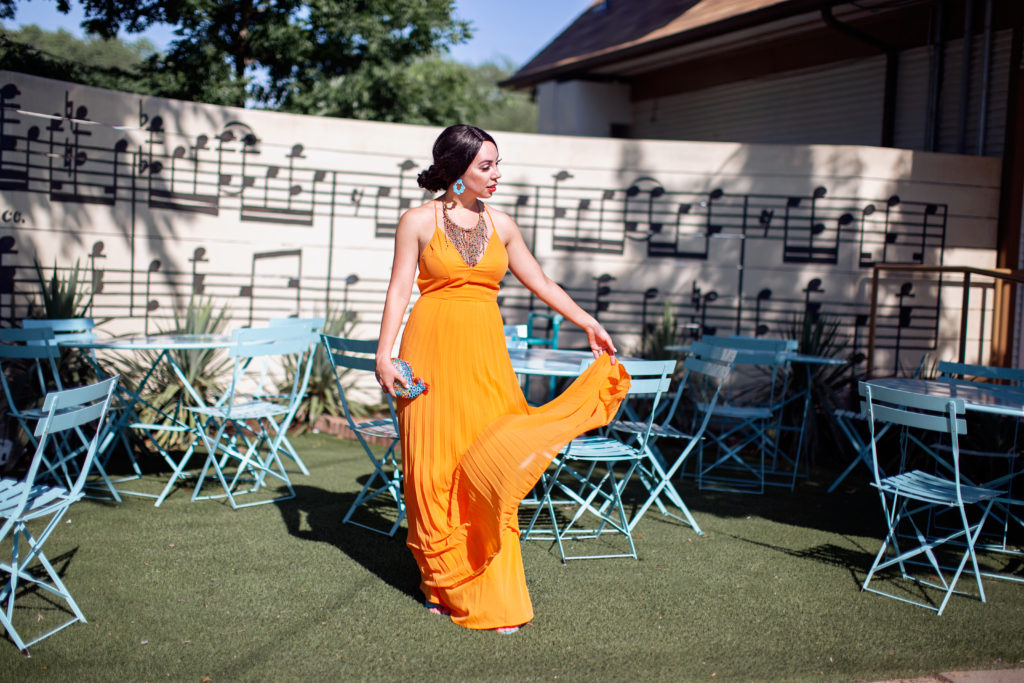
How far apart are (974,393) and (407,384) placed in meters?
3.10

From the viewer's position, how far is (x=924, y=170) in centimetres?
824

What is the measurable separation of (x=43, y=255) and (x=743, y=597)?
5.81m

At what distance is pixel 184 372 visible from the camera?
6746 millimetres

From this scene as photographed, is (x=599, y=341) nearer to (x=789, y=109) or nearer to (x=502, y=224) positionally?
(x=502, y=224)

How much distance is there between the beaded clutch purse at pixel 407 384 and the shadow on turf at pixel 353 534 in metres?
0.95

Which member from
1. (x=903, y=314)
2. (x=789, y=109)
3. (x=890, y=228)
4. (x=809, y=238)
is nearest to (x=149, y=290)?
(x=809, y=238)

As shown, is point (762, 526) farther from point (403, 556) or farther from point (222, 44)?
point (222, 44)

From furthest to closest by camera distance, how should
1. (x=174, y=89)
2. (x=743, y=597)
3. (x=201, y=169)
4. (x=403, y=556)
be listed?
(x=174, y=89) < (x=201, y=169) < (x=403, y=556) < (x=743, y=597)

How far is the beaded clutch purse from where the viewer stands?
11.1 ft

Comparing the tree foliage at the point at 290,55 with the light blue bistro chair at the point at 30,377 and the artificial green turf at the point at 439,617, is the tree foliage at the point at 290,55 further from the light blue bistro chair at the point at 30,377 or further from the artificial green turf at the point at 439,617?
the artificial green turf at the point at 439,617

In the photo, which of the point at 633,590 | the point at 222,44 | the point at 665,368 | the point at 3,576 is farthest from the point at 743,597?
the point at 222,44

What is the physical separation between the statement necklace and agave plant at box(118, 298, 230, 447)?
3322mm

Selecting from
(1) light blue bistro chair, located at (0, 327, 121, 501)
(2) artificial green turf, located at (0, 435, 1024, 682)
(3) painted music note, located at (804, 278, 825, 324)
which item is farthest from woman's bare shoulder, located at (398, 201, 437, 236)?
(3) painted music note, located at (804, 278, 825, 324)

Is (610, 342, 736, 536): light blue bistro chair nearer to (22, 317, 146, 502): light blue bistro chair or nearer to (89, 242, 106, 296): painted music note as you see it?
(22, 317, 146, 502): light blue bistro chair
